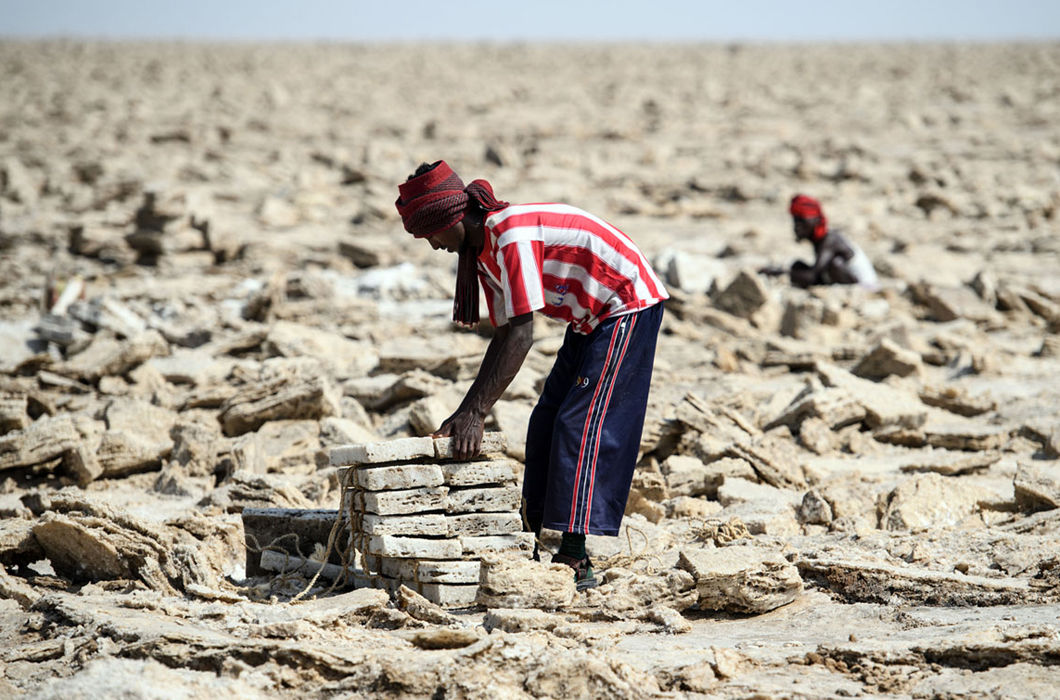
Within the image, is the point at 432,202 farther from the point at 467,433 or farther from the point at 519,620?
the point at 519,620

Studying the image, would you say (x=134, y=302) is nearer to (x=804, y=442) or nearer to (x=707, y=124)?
(x=804, y=442)

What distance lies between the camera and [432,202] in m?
3.50

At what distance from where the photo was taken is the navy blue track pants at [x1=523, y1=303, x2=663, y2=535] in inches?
144

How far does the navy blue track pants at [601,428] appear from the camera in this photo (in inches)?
144

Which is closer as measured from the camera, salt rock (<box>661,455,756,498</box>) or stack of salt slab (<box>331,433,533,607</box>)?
stack of salt slab (<box>331,433,533,607</box>)

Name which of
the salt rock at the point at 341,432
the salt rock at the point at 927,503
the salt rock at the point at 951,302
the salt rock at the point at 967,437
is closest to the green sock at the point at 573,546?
the salt rock at the point at 927,503

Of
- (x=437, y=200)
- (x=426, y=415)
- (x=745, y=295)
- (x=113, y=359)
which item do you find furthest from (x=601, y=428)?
(x=745, y=295)

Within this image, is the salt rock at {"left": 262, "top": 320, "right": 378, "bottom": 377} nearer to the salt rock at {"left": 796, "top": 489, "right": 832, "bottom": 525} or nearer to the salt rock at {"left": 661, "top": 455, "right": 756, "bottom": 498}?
the salt rock at {"left": 661, "top": 455, "right": 756, "bottom": 498}

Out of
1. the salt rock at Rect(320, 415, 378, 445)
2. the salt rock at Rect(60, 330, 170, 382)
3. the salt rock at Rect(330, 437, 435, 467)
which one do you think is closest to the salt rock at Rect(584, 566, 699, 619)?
the salt rock at Rect(330, 437, 435, 467)

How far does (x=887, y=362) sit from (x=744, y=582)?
13.5 feet

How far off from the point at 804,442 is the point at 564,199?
858 cm

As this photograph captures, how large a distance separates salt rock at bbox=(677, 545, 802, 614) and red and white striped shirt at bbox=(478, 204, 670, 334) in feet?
3.04

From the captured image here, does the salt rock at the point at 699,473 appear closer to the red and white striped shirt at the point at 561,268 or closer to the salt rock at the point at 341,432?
the red and white striped shirt at the point at 561,268

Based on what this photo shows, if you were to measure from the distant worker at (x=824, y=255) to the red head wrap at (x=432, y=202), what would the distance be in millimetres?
6377
